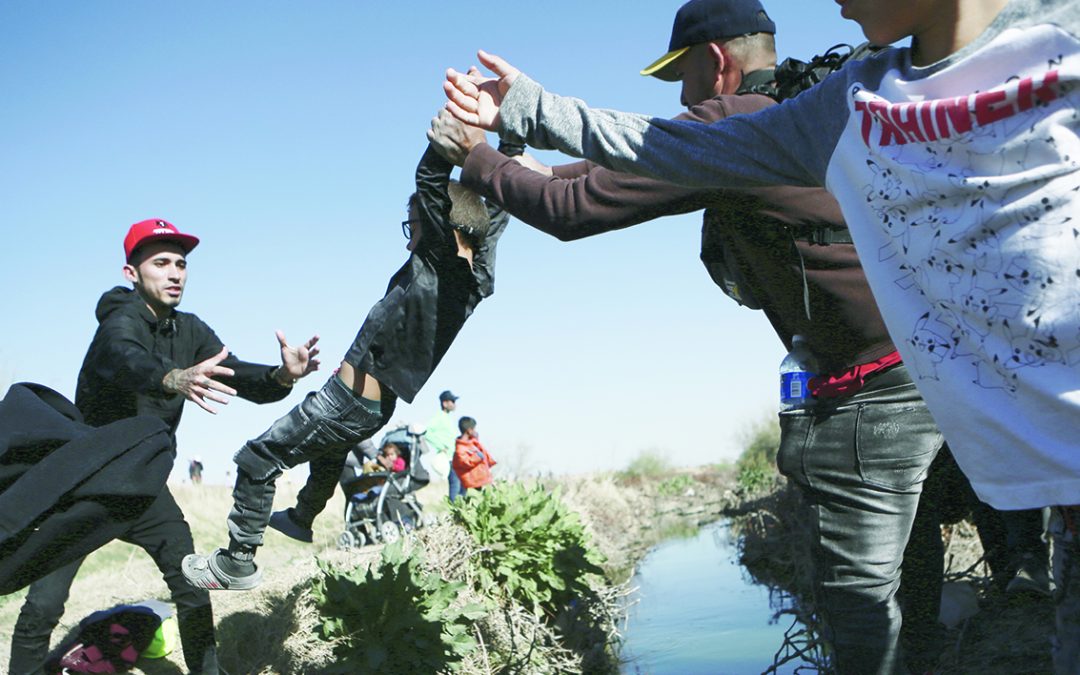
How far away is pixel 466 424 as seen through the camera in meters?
14.5

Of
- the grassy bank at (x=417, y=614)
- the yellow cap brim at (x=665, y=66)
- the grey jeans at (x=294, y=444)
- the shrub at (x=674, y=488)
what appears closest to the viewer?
the yellow cap brim at (x=665, y=66)

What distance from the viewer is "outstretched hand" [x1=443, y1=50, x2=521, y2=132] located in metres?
2.47

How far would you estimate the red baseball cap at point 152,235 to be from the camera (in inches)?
198

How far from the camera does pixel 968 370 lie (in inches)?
65.0

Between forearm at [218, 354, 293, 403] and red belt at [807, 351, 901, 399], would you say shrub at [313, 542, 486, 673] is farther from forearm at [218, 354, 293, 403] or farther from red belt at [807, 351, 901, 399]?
red belt at [807, 351, 901, 399]

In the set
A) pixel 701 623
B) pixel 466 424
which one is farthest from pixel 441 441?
pixel 701 623

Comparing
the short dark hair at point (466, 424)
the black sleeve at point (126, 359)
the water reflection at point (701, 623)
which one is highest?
the short dark hair at point (466, 424)

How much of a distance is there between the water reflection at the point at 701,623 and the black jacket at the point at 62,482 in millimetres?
3339

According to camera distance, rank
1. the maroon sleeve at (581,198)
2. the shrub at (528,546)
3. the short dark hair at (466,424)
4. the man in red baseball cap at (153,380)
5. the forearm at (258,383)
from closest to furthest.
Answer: the maroon sleeve at (581,198), the man in red baseball cap at (153,380), the forearm at (258,383), the shrub at (528,546), the short dark hair at (466,424)

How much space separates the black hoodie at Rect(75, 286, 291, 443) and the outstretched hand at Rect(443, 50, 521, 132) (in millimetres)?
2449

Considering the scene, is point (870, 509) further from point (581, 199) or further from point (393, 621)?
point (393, 621)

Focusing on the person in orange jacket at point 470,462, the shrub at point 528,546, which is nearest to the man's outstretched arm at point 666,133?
the shrub at point 528,546

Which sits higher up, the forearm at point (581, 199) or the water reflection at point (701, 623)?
the forearm at point (581, 199)

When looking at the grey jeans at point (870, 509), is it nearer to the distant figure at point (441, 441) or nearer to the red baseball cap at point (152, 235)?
the red baseball cap at point (152, 235)
